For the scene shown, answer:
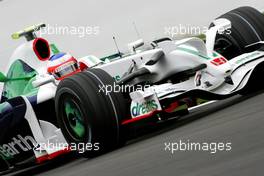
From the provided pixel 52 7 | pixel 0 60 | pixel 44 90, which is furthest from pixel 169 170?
pixel 52 7

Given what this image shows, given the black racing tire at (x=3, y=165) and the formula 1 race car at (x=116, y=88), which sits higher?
the formula 1 race car at (x=116, y=88)

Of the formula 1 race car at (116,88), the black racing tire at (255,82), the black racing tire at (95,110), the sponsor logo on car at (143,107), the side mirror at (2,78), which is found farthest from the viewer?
the side mirror at (2,78)

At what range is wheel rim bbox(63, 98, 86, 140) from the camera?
7.66 meters

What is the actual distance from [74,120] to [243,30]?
8.12ft

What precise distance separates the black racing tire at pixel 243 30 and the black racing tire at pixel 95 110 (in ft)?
6.87

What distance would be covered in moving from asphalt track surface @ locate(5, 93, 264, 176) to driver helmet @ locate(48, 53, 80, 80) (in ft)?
4.42

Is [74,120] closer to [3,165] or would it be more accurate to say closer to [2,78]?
[3,165]

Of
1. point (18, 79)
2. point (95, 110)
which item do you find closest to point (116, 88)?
point (95, 110)

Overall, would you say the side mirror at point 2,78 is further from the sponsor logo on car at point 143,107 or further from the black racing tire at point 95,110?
the sponsor logo on car at point 143,107

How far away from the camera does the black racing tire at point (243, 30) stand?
8875 millimetres

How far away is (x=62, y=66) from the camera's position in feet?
29.7

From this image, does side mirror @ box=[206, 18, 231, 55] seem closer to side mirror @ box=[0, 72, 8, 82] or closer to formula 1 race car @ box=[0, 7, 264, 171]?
formula 1 race car @ box=[0, 7, 264, 171]

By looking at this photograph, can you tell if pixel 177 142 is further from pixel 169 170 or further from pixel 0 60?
pixel 0 60

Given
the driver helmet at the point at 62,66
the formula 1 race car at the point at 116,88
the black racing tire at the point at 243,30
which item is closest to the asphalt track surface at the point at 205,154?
the formula 1 race car at the point at 116,88
